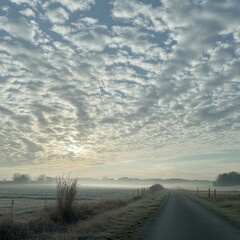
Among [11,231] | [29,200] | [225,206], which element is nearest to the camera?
[11,231]

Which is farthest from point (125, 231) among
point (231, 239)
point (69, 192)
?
point (69, 192)

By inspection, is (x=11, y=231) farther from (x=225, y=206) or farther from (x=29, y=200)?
(x=29, y=200)

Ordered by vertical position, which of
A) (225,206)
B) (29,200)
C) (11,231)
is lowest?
(11,231)

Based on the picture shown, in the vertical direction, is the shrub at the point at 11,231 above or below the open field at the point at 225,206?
below

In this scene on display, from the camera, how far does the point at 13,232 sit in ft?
50.0

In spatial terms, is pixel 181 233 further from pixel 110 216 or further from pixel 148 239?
pixel 110 216

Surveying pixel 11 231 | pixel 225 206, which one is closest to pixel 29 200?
pixel 225 206

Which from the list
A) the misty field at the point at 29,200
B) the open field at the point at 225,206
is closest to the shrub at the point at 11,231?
the misty field at the point at 29,200

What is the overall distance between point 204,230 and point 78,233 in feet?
18.5

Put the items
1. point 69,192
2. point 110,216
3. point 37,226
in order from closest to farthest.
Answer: point 37,226, point 110,216, point 69,192

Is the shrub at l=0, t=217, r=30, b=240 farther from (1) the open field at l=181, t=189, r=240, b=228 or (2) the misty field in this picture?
(1) the open field at l=181, t=189, r=240, b=228

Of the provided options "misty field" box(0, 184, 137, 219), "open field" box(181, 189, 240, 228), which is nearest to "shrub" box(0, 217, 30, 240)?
"misty field" box(0, 184, 137, 219)

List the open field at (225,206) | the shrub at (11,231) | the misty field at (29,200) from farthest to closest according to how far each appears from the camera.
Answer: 1. the misty field at (29,200)
2. the open field at (225,206)
3. the shrub at (11,231)

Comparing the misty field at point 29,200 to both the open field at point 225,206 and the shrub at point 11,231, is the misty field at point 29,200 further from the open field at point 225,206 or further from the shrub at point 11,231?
the open field at point 225,206
